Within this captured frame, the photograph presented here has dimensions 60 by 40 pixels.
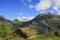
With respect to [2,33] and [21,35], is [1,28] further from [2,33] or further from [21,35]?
[21,35]

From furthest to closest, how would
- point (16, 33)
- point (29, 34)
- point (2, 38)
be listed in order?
point (16, 33) → point (29, 34) → point (2, 38)

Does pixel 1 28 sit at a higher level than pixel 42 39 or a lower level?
higher

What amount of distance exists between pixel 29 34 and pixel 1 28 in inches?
1036

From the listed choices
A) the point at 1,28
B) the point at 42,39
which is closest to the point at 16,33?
the point at 1,28

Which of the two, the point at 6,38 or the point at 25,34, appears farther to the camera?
the point at 25,34

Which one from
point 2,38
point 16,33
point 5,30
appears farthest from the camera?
point 16,33

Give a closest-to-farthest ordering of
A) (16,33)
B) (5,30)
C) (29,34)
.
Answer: (5,30)
(29,34)
(16,33)

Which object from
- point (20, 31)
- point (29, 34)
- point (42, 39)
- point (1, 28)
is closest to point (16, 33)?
point (20, 31)

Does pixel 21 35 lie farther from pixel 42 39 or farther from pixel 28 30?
pixel 42 39

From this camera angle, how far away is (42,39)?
9494cm

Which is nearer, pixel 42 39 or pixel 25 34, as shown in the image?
pixel 42 39

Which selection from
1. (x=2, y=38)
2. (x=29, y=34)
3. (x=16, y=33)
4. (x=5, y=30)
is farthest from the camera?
(x=16, y=33)

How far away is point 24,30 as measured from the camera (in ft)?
424

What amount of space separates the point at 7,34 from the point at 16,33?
94.8 feet
